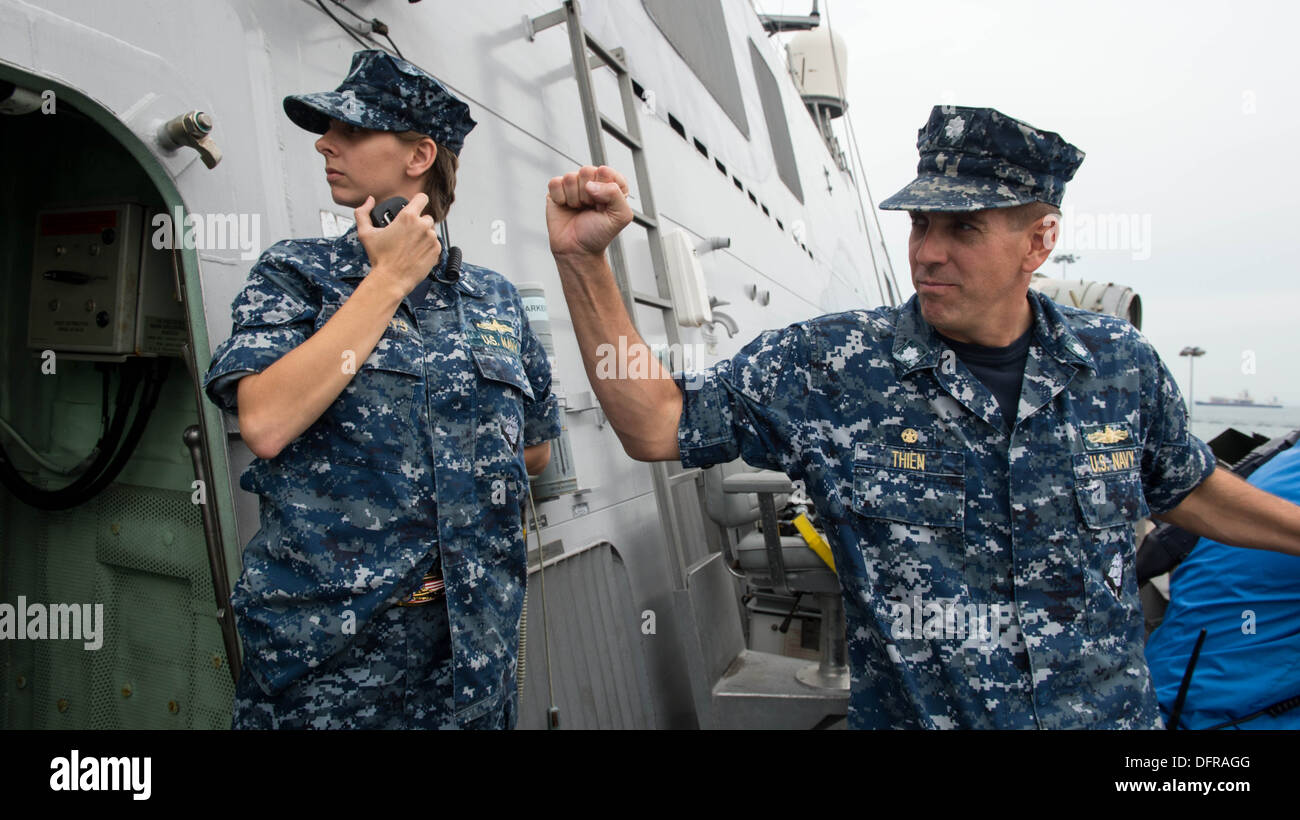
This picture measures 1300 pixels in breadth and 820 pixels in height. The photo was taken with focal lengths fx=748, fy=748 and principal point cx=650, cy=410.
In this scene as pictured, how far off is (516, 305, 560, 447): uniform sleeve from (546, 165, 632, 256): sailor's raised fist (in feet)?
1.27

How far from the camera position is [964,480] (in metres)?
1.25

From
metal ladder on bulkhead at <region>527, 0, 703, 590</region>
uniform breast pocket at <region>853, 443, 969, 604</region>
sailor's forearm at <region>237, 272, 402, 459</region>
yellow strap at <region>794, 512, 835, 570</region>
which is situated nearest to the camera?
sailor's forearm at <region>237, 272, 402, 459</region>

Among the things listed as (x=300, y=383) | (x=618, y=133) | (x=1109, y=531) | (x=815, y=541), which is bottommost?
(x=815, y=541)

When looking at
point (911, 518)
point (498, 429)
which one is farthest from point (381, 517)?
point (911, 518)

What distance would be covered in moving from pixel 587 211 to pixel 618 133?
1.80 metres

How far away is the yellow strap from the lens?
230 centimetres

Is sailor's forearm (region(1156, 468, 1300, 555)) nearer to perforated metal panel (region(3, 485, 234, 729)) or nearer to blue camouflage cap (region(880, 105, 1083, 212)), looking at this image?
blue camouflage cap (region(880, 105, 1083, 212))

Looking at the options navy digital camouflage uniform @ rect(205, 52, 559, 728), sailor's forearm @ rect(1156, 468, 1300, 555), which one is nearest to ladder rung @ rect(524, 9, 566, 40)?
navy digital camouflage uniform @ rect(205, 52, 559, 728)

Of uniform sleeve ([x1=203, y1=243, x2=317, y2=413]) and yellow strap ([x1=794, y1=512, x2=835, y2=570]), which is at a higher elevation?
uniform sleeve ([x1=203, y1=243, x2=317, y2=413])

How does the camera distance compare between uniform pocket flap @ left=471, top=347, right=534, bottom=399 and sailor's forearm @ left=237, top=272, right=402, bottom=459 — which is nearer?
sailor's forearm @ left=237, top=272, right=402, bottom=459

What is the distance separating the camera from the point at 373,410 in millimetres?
1163

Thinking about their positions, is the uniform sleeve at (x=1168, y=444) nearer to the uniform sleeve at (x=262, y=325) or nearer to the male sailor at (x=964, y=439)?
the male sailor at (x=964, y=439)

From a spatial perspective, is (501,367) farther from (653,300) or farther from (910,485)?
(653,300)

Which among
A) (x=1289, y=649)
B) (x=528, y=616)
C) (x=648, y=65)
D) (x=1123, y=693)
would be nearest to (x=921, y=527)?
(x=1123, y=693)
